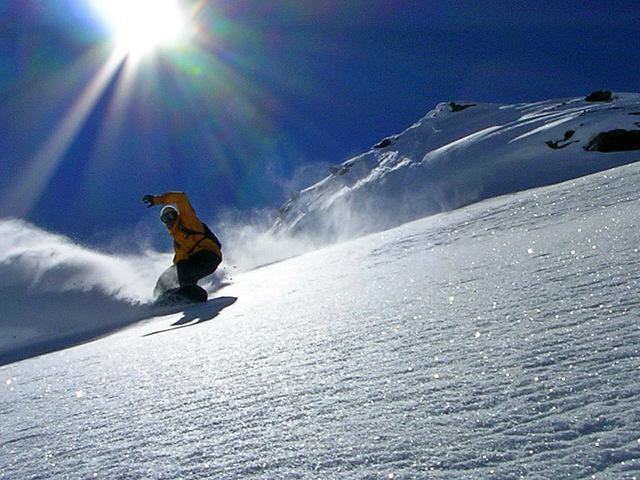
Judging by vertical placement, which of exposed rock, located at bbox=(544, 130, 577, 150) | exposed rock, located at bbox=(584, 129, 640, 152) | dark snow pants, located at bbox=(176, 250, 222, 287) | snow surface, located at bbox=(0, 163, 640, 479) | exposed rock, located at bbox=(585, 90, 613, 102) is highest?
exposed rock, located at bbox=(585, 90, 613, 102)

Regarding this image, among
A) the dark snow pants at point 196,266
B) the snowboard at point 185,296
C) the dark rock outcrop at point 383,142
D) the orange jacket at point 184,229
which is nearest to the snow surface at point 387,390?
the snowboard at point 185,296

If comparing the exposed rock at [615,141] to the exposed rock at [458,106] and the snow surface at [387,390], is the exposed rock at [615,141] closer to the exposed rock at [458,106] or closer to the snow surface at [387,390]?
the snow surface at [387,390]

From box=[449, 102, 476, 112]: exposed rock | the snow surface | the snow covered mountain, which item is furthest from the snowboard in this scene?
box=[449, 102, 476, 112]: exposed rock

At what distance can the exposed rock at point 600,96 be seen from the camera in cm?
2619

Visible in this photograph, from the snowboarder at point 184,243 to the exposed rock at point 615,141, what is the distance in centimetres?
1191

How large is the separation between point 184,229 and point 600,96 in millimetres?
25625

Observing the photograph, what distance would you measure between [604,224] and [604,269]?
5.26 ft

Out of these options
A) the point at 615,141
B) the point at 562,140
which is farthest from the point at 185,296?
the point at 562,140

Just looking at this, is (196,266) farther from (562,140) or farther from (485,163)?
(562,140)

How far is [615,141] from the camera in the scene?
14.8 m

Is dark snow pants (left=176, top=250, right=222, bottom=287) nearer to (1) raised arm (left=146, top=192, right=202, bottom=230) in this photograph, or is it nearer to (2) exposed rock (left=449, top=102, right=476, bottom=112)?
(1) raised arm (left=146, top=192, right=202, bottom=230)

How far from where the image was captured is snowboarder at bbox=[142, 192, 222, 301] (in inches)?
293

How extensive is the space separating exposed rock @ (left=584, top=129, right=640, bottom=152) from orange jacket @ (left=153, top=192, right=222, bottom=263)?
472 inches

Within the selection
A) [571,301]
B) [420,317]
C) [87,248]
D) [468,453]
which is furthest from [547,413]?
[87,248]
